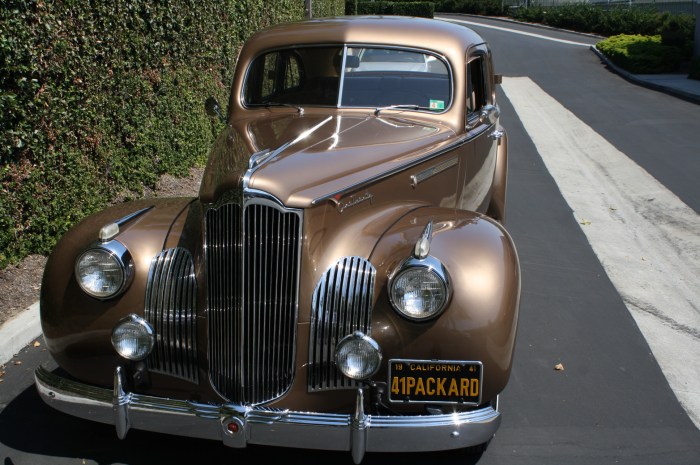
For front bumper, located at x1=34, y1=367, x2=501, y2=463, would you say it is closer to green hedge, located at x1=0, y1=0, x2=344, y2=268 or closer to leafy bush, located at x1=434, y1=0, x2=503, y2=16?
green hedge, located at x1=0, y1=0, x2=344, y2=268

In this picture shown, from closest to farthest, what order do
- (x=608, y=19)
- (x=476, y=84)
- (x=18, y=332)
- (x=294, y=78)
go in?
(x=18, y=332), (x=294, y=78), (x=476, y=84), (x=608, y=19)

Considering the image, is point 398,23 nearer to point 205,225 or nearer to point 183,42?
point 205,225

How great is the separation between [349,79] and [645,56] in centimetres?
1973

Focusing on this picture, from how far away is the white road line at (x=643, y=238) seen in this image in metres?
5.04

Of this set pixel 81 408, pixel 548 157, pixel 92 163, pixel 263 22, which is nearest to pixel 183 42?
pixel 92 163

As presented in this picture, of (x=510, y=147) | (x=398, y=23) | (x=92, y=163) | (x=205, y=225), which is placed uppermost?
(x=398, y=23)

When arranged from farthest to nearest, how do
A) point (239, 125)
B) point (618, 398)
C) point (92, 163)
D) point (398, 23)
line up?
point (92, 163) → point (398, 23) → point (239, 125) → point (618, 398)

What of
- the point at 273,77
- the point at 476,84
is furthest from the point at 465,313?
the point at 476,84

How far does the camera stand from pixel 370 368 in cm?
325

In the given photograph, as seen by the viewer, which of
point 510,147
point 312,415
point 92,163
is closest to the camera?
point 312,415

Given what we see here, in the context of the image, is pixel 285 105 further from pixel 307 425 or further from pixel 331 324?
pixel 307 425

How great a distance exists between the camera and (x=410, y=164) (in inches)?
162

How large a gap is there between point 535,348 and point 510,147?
752 centimetres

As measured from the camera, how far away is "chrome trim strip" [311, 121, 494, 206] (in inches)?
138
